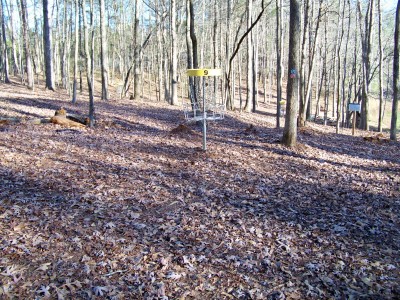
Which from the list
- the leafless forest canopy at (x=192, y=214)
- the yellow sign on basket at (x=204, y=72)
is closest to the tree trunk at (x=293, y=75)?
the leafless forest canopy at (x=192, y=214)

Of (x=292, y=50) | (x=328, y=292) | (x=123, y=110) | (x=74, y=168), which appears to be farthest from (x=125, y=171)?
(x=123, y=110)

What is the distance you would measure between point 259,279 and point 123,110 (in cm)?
1240

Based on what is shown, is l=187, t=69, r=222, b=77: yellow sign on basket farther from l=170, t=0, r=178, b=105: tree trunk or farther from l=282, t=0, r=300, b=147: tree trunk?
l=170, t=0, r=178, b=105: tree trunk

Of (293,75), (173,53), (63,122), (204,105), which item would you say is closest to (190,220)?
(204,105)

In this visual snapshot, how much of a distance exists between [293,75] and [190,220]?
230 inches

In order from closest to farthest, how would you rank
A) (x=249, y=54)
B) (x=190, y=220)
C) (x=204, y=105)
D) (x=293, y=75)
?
(x=190, y=220)
(x=204, y=105)
(x=293, y=75)
(x=249, y=54)

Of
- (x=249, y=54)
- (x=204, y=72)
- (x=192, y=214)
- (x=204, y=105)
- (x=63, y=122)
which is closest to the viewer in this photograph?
(x=192, y=214)

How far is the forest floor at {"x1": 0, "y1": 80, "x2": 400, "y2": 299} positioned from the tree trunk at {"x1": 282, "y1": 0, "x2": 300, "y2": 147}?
20.2 inches

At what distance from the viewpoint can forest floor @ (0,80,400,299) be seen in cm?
382

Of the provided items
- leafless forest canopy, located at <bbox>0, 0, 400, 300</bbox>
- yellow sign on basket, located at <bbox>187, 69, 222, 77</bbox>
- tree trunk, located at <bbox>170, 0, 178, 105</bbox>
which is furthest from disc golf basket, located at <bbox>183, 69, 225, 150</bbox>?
tree trunk, located at <bbox>170, 0, 178, 105</bbox>

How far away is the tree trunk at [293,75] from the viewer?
9.12 metres

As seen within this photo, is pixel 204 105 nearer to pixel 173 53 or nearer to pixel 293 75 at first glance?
pixel 293 75

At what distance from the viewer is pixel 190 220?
17.5 feet

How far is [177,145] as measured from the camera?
970 cm
